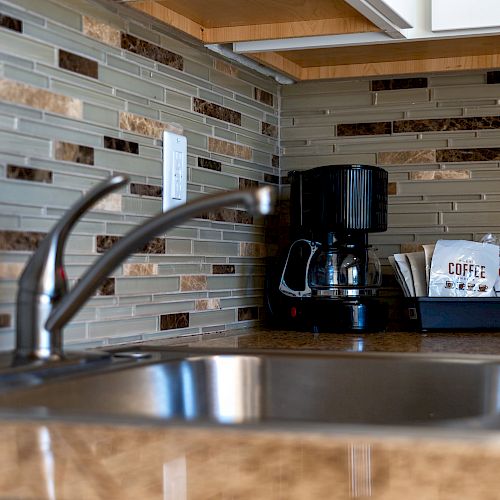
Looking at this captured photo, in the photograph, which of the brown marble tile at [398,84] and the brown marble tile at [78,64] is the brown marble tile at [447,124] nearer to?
the brown marble tile at [398,84]

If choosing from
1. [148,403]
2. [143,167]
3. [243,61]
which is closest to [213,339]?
[143,167]

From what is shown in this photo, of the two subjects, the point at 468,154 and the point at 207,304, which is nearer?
the point at 207,304

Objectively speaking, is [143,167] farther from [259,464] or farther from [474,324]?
[259,464]

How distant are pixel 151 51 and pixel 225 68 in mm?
304

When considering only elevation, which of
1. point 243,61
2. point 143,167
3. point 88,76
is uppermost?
point 243,61

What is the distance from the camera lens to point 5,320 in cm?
124

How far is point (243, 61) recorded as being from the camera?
1.97m

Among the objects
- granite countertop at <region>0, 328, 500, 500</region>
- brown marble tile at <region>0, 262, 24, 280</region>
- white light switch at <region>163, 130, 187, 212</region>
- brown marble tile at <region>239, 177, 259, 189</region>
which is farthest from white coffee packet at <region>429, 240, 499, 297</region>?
granite countertop at <region>0, 328, 500, 500</region>

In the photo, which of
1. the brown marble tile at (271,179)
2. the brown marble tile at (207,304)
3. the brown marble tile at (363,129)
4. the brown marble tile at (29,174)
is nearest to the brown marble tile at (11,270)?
the brown marble tile at (29,174)

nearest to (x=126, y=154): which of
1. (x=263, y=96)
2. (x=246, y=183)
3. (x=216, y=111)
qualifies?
(x=216, y=111)

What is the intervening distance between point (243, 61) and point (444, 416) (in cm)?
96

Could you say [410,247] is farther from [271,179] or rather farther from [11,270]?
[11,270]

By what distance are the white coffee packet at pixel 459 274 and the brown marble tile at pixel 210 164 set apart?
473 mm

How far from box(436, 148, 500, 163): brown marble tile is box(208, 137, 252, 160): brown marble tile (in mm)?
434
